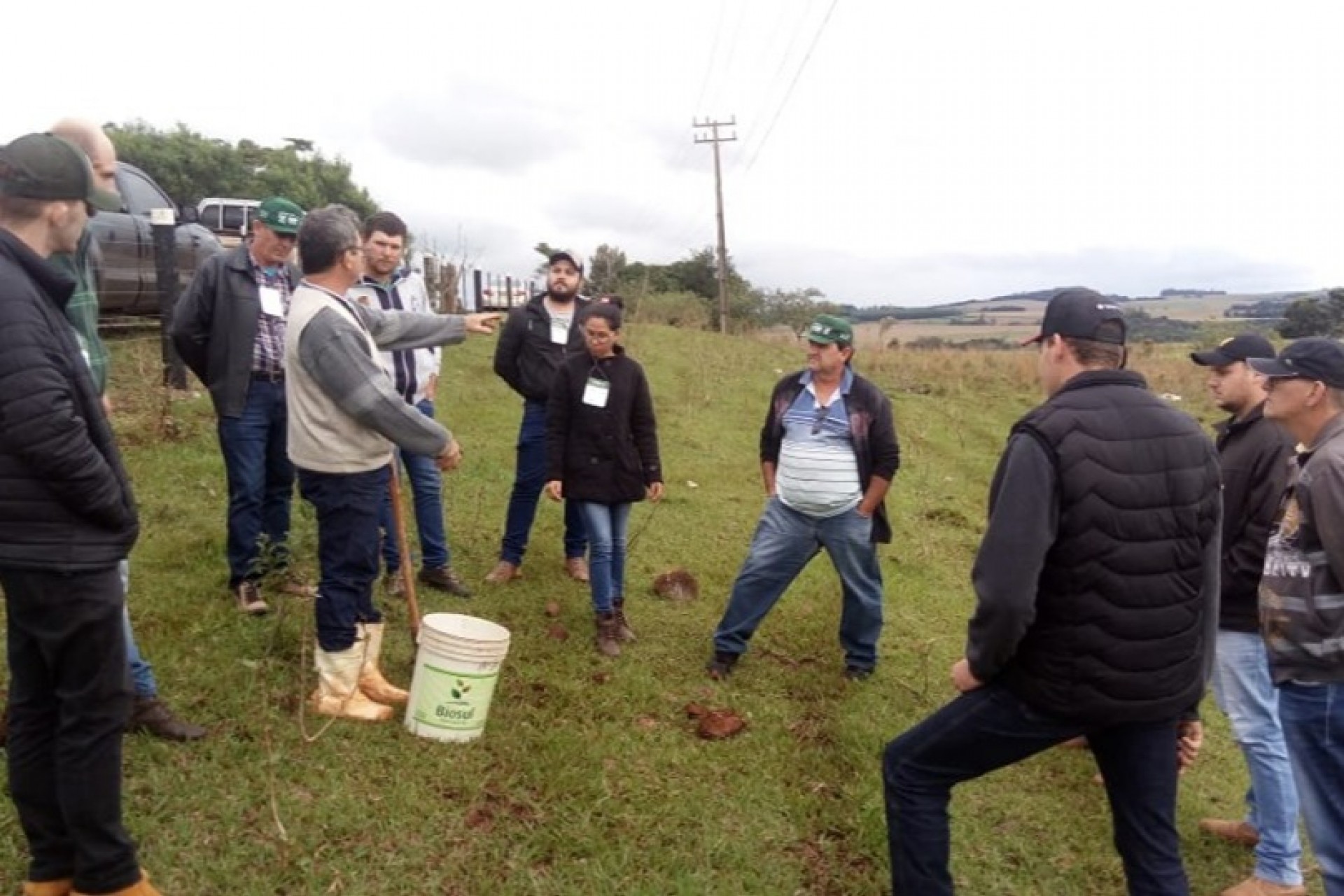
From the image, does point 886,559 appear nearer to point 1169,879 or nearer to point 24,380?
point 1169,879

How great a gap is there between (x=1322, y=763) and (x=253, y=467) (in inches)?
166

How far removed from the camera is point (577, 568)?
19.0 feet

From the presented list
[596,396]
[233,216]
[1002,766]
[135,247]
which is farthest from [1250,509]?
[233,216]

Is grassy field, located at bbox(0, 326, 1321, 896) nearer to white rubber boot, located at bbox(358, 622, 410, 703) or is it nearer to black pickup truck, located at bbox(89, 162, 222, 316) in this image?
white rubber boot, located at bbox(358, 622, 410, 703)

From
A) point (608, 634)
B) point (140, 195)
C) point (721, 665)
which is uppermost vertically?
point (140, 195)

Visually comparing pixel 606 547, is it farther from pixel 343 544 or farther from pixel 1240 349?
pixel 1240 349

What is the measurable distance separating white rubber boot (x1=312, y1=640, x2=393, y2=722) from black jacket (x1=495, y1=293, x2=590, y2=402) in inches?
87.3

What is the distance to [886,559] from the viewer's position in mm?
7293

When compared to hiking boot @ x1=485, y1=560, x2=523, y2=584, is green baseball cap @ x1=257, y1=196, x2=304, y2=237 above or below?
above

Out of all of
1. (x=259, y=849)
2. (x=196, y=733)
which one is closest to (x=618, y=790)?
(x=259, y=849)

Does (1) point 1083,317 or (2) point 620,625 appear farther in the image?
(2) point 620,625

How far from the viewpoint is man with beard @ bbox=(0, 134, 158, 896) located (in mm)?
2162

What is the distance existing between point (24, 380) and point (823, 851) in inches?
113

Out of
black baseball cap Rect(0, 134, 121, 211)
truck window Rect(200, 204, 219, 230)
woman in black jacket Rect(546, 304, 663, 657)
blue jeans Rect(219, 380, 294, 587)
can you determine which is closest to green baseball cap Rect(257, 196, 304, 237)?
blue jeans Rect(219, 380, 294, 587)
